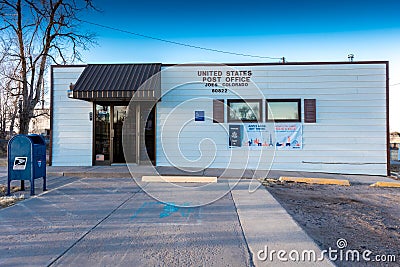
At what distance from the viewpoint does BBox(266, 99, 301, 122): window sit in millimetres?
10039

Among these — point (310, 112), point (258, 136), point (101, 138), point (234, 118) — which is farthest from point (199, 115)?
point (310, 112)

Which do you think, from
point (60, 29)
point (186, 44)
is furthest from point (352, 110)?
point (60, 29)

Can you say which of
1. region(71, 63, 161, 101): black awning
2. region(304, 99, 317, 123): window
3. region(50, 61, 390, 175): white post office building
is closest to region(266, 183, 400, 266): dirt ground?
region(50, 61, 390, 175): white post office building

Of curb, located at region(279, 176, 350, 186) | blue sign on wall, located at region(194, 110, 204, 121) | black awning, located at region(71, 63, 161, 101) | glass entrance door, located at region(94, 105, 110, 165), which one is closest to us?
curb, located at region(279, 176, 350, 186)

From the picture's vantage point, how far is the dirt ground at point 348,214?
3.56 m

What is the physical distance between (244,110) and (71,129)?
6.39 meters

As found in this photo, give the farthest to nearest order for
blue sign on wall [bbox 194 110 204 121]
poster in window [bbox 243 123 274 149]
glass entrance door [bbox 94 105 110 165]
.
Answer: glass entrance door [bbox 94 105 110 165], blue sign on wall [bbox 194 110 204 121], poster in window [bbox 243 123 274 149]

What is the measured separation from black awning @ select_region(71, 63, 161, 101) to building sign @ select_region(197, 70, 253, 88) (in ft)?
5.61

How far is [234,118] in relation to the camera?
10.2 metres

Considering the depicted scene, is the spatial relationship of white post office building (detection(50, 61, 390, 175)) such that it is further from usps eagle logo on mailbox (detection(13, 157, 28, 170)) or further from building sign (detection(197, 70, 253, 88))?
usps eagle logo on mailbox (detection(13, 157, 28, 170))

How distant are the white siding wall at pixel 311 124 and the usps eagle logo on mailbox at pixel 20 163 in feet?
15.9

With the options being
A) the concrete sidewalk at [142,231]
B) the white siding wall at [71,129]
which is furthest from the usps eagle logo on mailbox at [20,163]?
the white siding wall at [71,129]

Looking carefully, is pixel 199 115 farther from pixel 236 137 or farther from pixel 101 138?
pixel 101 138

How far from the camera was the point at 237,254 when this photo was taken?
3188 millimetres
